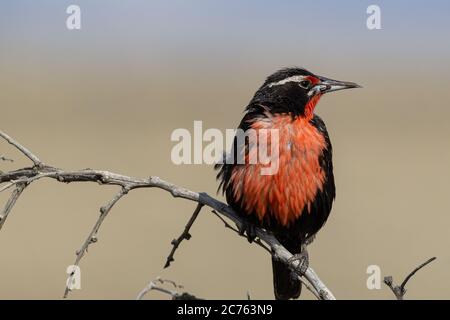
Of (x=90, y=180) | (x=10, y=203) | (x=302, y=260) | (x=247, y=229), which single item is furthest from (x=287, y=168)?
(x=10, y=203)

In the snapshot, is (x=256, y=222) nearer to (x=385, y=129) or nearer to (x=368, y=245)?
(x=368, y=245)

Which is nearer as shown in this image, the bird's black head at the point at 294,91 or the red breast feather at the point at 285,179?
the red breast feather at the point at 285,179

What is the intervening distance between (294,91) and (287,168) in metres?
0.59

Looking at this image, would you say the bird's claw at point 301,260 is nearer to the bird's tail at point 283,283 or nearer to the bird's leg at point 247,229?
the bird's leg at point 247,229

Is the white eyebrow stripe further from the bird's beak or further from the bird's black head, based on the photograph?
the bird's beak

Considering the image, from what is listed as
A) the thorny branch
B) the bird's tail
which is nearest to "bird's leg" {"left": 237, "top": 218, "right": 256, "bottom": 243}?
the bird's tail

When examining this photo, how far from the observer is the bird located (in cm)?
515

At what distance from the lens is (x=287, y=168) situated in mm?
5133

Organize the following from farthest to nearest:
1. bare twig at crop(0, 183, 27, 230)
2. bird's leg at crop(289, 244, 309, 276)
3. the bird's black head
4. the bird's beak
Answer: the bird's beak
the bird's black head
bird's leg at crop(289, 244, 309, 276)
bare twig at crop(0, 183, 27, 230)

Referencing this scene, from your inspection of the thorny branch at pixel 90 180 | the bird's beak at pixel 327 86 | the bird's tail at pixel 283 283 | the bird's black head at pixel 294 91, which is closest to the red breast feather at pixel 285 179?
the bird's black head at pixel 294 91

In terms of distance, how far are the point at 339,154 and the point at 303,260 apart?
42.6 ft

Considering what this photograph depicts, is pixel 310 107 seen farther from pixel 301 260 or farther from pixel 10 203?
pixel 10 203

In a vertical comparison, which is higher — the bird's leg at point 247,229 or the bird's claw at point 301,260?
the bird's leg at point 247,229

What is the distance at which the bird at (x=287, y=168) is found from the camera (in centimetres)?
515
